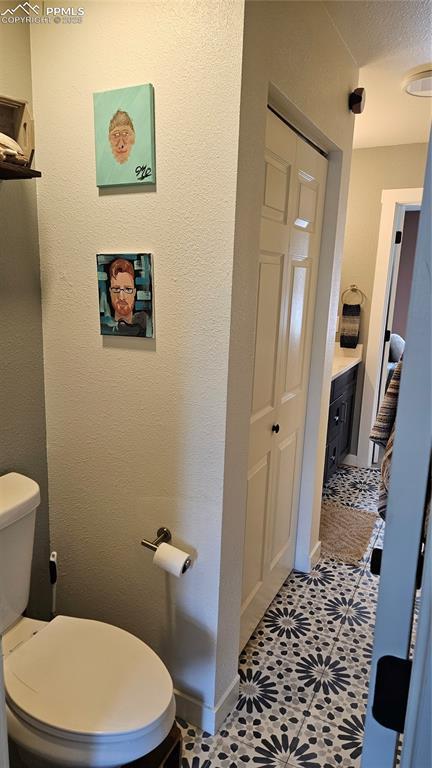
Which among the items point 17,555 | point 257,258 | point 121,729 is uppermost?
point 257,258

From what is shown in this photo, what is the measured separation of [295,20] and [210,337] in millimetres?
1068

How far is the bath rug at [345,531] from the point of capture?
2.69m

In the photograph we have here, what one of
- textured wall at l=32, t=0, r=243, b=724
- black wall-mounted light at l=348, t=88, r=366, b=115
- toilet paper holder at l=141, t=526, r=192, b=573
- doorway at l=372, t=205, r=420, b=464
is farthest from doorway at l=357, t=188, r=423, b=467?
toilet paper holder at l=141, t=526, r=192, b=573

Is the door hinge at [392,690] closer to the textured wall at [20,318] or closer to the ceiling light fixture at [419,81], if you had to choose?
the textured wall at [20,318]

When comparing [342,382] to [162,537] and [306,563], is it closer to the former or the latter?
[306,563]

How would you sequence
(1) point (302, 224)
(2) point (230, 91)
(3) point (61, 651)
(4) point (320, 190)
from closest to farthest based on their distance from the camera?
(2) point (230, 91), (3) point (61, 651), (1) point (302, 224), (4) point (320, 190)

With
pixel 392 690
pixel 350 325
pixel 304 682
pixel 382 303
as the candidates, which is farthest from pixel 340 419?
pixel 392 690

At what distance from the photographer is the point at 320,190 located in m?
2.12

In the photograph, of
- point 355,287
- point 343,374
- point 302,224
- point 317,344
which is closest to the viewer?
point 302,224

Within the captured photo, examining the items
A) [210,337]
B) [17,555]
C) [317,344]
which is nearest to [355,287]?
[317,344]

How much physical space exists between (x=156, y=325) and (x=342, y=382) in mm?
2173

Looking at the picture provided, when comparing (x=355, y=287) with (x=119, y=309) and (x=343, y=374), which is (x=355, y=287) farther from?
(x=119, y=309)

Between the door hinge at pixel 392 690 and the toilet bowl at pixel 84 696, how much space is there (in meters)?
0.80

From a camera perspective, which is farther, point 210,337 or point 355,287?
point 355,287
